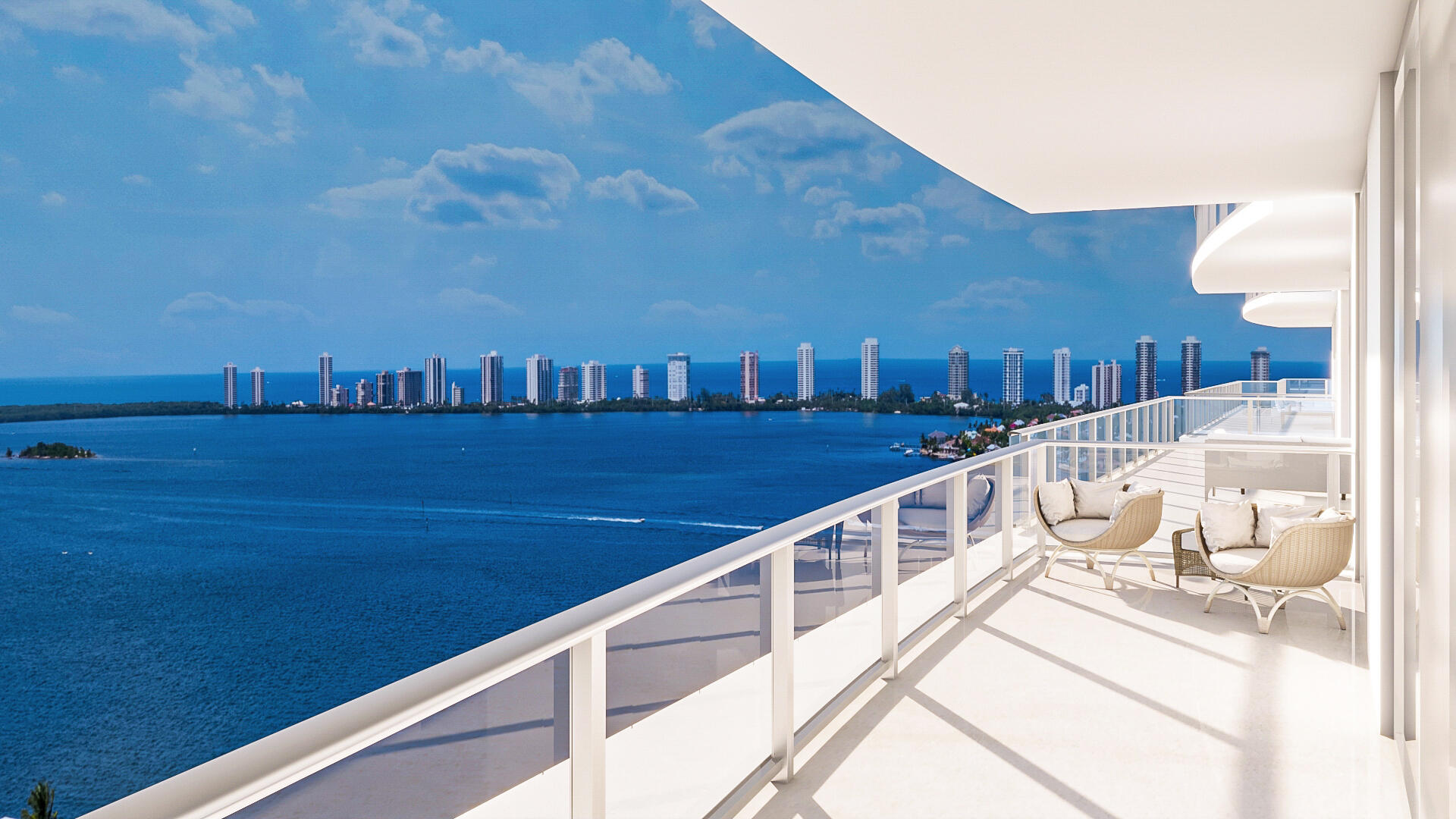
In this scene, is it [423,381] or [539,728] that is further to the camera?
[423,381]

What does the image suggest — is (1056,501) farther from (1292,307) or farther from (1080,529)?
(1292,307)

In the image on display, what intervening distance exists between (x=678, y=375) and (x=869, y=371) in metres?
19.8

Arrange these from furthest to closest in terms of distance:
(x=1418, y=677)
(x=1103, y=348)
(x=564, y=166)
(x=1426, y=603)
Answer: (x=564, y=166)
(x=1103, y=348)
(x=1418, y=677)
(x=1426, y=603)

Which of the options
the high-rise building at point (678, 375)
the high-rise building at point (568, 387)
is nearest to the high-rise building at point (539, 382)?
the high-rise building at point (568, 387)

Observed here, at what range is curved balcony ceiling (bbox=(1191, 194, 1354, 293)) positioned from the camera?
744 centimetres

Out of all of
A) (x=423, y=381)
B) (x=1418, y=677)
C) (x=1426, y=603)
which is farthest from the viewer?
(x=423, y=381)

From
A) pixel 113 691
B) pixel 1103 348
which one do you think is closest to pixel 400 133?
pixel 113 691

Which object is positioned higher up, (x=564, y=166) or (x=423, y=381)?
(x=564, y=166)

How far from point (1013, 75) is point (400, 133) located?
4338 inches

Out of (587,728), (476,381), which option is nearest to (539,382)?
(476,381)

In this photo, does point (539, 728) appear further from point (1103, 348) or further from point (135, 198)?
point (135, 198)

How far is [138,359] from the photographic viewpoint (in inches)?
3809

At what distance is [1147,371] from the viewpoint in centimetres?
6694

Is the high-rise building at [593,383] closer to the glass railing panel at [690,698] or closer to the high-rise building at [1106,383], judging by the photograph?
the high-rise building at [1106,383]
